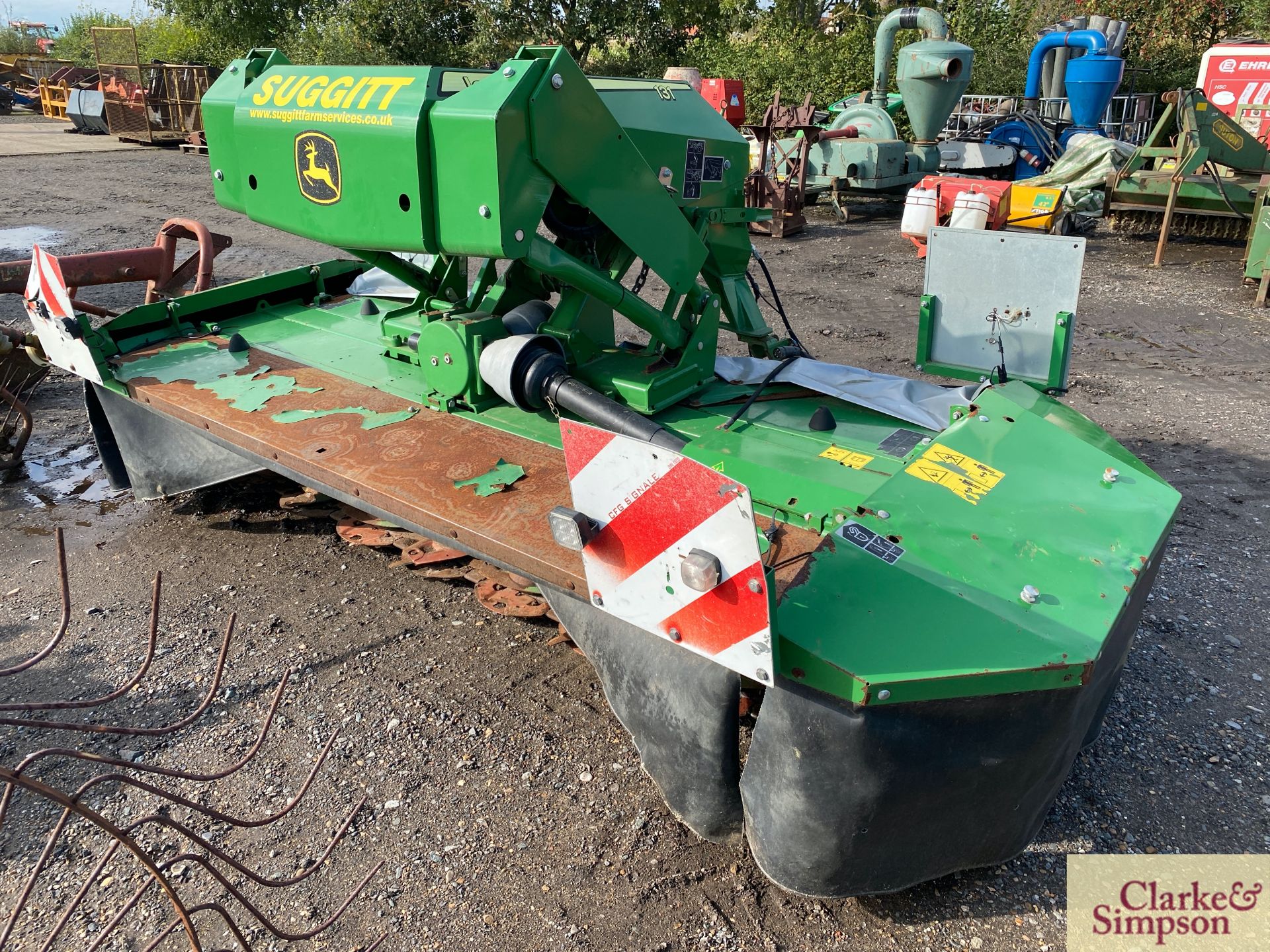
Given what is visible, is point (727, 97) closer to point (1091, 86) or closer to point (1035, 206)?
point (1035, 206)

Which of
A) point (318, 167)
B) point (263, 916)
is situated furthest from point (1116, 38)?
point (263, 916)

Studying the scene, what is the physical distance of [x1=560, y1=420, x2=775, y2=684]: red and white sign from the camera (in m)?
1.84

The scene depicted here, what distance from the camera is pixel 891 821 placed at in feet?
6.86

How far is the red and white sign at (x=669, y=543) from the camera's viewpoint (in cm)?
184

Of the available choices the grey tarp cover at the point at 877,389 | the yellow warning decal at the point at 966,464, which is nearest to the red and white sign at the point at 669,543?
the yellow warning decal at the point at 966,464

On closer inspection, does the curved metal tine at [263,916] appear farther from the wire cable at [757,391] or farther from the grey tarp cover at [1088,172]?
the grey tarp cover at [1088,172]

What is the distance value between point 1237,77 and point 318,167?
1457 centimetres

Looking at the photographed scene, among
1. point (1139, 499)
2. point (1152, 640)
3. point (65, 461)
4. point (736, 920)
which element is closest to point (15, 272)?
point (65, 461)

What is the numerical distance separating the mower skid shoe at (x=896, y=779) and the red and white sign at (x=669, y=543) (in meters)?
0.22

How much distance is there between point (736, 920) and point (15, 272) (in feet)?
15.2

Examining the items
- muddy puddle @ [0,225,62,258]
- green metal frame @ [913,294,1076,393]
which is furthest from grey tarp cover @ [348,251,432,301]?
muddy puddle @ [0,225,62,258]

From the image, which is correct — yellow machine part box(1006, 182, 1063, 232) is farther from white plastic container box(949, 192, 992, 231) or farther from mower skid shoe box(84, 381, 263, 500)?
mower skid shoe box(84, 381, 263, 500)

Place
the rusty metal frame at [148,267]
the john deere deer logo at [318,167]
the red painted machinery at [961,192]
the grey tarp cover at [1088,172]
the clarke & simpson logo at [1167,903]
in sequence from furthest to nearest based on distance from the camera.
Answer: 1. the grey tarp cover at [1088,172]
2. the red painted machinery at [961,192]
3. the rusty metal frame at [148,267]
4. the john deere deer logo at [318,167]
5. the clarke & simpson logo at [1167,903]

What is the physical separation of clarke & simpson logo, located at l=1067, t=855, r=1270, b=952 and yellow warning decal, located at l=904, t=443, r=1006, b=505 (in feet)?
3.24
